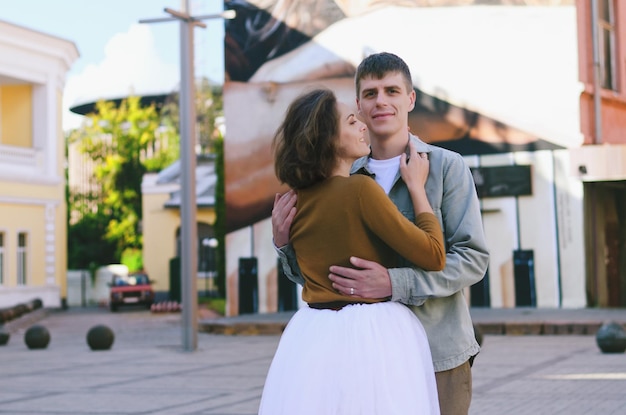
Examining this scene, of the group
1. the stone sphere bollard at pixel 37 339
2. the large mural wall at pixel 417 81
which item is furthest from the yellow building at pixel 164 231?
the stone sphere bollard at pixel 37 339

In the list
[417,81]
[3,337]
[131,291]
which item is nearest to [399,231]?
[3,337]

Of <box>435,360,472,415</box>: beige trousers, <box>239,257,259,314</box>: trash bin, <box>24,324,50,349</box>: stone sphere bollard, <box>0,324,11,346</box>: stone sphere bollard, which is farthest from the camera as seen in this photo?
<box>239,257,259,314</box>: trash bin

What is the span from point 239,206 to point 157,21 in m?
9.28

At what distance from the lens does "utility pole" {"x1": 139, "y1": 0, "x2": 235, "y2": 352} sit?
18719 mm

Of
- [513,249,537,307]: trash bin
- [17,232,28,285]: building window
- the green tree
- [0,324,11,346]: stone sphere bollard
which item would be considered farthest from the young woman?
the green tree

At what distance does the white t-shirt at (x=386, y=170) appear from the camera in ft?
13.7

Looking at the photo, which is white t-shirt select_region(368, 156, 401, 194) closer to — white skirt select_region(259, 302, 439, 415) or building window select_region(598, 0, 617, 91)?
white skirt select_region(259, 302, 439, 415)

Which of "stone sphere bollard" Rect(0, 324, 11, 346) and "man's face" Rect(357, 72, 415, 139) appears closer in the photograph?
"man's face" Rect(357, 72, 415, 139)

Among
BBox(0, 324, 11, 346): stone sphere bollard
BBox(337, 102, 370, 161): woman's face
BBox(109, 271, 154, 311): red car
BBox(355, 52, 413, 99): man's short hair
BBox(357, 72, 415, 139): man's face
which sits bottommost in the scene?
BBox(0, 324, 11, 346): stone sphere bollard

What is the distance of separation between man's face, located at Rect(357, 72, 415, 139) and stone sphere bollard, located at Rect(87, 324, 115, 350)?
1657cm

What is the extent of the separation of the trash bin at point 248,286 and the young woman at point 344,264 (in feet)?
77.5

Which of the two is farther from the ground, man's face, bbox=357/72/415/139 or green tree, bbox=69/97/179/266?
green tree, bbox=69/97/179/266

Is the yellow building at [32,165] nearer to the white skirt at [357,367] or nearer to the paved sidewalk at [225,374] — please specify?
the paved sidewalk at [225,374]

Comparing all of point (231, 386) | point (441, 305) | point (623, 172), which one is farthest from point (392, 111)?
point (623, 172)
